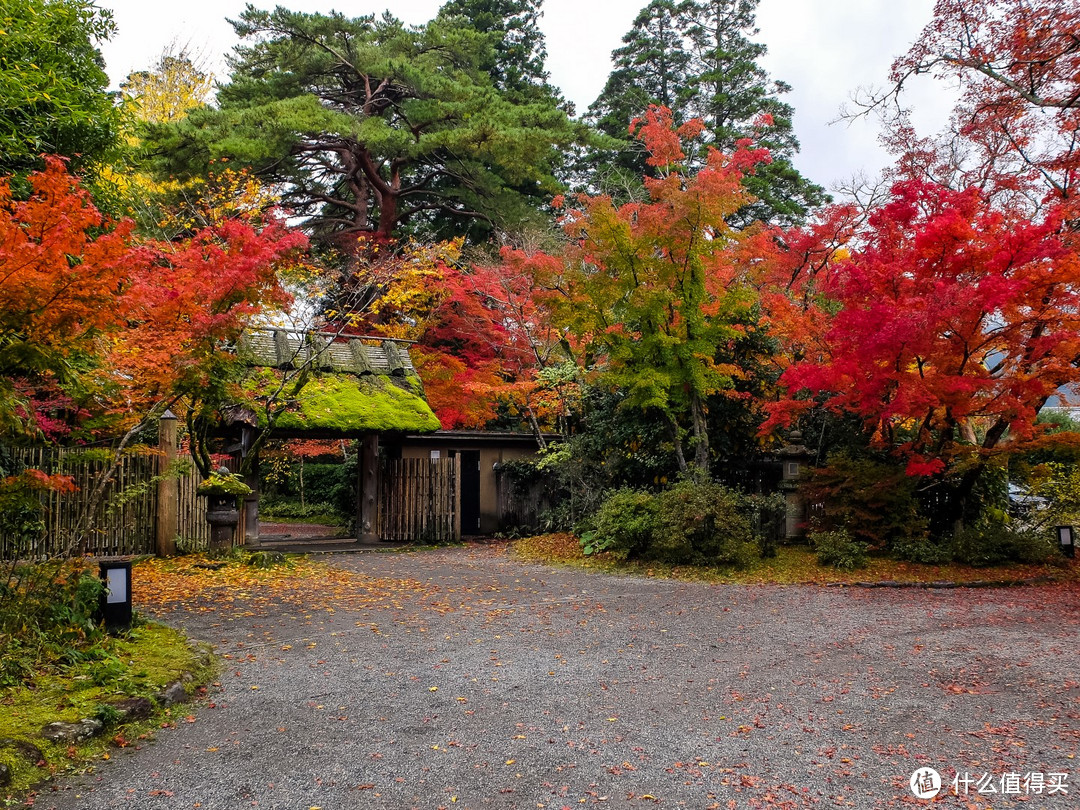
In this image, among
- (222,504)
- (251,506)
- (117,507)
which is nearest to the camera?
(117,507)

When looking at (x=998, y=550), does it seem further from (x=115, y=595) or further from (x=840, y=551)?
(x=115, y=595)

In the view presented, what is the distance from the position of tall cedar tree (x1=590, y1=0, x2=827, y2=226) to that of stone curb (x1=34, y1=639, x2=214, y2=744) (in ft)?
71.4

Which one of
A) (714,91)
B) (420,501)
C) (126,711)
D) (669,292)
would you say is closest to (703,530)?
(669,292)

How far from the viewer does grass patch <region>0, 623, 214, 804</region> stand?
11.9 ft

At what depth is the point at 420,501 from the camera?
48.9 ft

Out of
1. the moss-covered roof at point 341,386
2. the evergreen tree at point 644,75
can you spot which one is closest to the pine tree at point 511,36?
the evergreen tree at point 644,75

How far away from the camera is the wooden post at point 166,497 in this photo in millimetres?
11469

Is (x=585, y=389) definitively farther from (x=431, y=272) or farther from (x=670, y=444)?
(x=431, y=272)

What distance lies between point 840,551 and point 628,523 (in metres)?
3.06

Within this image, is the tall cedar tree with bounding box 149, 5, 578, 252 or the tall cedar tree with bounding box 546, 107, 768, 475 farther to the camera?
the tall cedar tree with bounding box 149, 5, 578, 252

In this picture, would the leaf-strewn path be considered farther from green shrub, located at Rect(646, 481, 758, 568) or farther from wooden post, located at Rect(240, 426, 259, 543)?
wooden post, located at Rect(240, 426, 259, 543)

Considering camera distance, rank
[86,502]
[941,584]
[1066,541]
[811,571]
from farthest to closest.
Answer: [1066,541] < [811,571] < [86,502] < [941,584]

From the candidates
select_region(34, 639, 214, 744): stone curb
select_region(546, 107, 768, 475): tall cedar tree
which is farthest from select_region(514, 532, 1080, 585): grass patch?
select_region(34, 639, 214, 744): stone curb

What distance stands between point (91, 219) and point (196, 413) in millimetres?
5199
